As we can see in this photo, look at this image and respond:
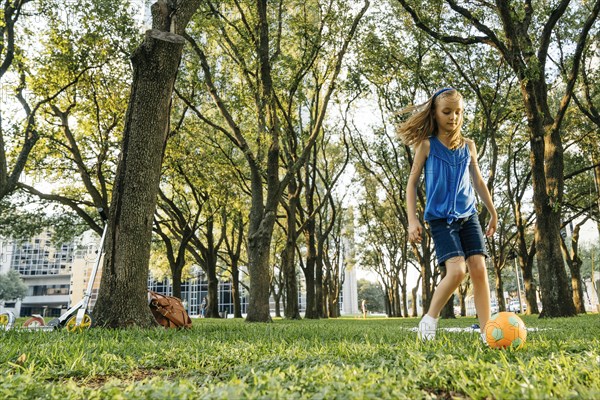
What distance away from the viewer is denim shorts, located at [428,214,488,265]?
13.0 ft

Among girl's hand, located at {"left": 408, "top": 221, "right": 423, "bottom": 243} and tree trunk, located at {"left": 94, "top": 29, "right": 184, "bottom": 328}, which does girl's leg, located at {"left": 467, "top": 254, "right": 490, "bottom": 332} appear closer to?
girl's hand, located at {"left": 408, "top": 221, "right": 423, "bottom": 243}

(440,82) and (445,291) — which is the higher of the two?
(440,82)

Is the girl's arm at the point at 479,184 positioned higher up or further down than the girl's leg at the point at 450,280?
higher up

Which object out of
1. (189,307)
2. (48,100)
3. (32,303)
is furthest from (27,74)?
(32,303)

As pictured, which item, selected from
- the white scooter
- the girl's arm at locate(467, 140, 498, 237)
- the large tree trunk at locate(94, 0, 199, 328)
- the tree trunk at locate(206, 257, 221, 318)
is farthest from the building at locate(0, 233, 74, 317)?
the girl's arm at locate(467, 140, 498, 237)

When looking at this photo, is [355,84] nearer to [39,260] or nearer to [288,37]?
[288,37]

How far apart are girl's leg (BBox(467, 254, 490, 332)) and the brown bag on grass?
4409 millimetres

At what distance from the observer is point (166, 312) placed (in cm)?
667

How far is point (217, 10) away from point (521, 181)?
18116mm

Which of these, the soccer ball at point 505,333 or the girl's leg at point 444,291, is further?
the girl's leg at point 444,291

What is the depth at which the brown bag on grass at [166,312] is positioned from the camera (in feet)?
21.9

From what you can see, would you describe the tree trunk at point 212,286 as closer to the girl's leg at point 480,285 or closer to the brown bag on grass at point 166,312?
the brown bag on grass at point 166,312

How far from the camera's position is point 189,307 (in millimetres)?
72375

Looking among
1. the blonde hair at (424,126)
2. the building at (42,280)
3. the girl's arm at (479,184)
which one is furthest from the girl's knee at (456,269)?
the building at (42,280)
